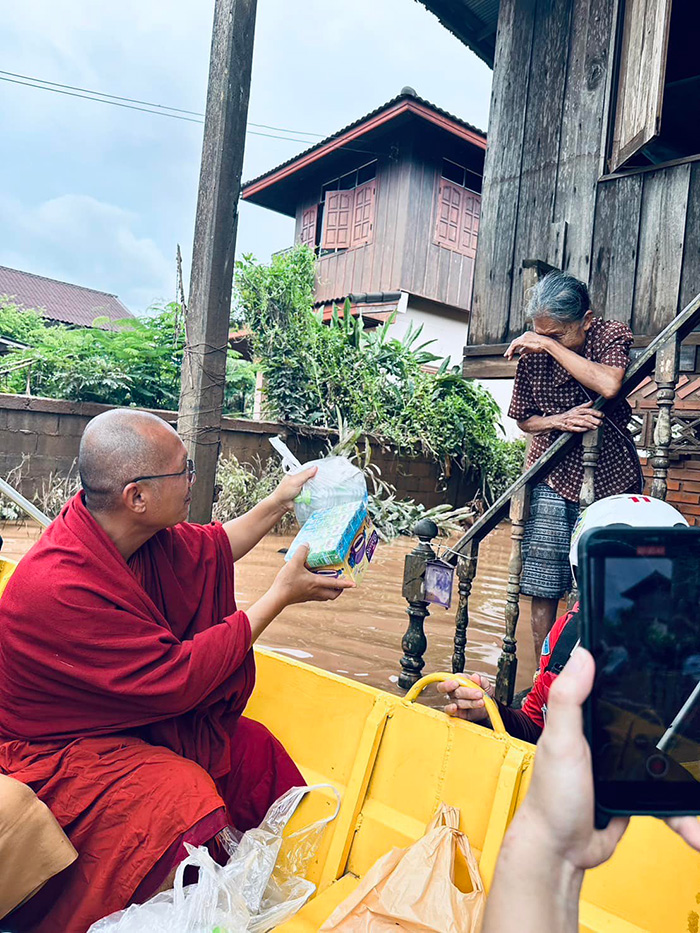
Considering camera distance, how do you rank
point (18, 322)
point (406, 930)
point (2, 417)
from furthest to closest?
point (18, 322)
point (2, 417)
point (406, 930)

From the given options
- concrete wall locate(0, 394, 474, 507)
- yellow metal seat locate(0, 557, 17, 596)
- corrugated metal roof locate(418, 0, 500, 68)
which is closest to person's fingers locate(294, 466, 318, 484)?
yellow metal seat locate(0, 557, 17, 596)

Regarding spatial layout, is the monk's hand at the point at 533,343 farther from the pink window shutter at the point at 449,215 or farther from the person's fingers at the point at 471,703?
the pink window shutter at the point at 449,215

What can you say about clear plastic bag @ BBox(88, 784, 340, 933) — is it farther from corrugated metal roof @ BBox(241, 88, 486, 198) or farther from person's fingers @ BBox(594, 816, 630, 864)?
corrugated metal roof @ BBox(241, 88, 486, 198)

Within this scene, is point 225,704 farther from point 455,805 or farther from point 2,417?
point 2,417

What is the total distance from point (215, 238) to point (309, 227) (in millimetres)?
12860

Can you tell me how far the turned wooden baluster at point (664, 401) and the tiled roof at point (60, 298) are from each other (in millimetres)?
22369

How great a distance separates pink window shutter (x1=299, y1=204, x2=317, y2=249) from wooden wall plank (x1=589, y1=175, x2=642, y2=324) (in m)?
11.7

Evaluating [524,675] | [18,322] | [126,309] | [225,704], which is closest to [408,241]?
[18,322]

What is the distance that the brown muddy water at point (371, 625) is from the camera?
4.32 meters

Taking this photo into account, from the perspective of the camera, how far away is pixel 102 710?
1829mm

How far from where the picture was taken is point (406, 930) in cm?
155

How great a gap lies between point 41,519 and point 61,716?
182cm

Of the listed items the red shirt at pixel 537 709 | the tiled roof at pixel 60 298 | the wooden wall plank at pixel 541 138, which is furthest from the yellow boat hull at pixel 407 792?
the tiled roof at pixel 60 298

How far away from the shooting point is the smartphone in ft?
2.30
